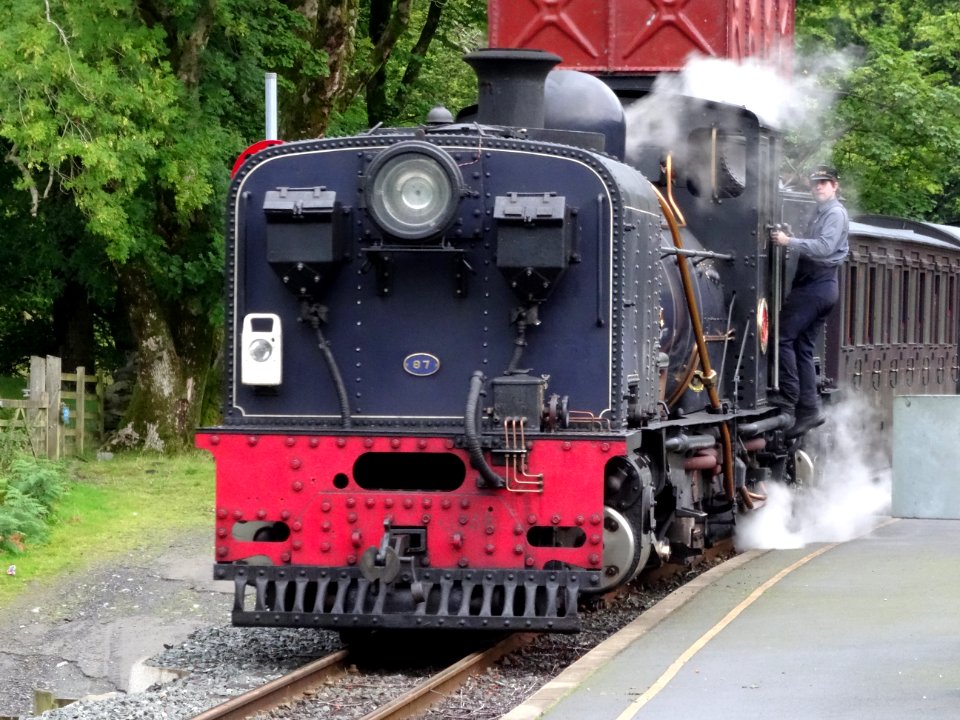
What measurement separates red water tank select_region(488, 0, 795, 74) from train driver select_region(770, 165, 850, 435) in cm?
145

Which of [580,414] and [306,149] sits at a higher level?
[306,149]

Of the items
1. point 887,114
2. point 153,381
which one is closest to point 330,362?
point 153,381

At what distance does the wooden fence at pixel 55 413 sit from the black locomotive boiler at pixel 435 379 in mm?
9742

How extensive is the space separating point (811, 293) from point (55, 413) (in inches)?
382

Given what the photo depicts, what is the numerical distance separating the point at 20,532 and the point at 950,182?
2358 centimetres

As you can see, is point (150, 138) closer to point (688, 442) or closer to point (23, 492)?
point (23, 492)

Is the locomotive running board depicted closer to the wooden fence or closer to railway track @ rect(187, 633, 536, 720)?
railway track @ rect(187, 633, 536, 720)

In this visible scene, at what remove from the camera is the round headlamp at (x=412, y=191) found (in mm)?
8148

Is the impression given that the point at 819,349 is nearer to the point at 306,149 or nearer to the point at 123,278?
the point at 306,149

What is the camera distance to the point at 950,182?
1283 inches

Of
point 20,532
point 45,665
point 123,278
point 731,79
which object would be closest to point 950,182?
point 123,278

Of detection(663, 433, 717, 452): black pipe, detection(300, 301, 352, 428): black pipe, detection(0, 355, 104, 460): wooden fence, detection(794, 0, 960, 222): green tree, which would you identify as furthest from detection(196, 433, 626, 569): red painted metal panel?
detection(794, 0, 960, 222): green tree

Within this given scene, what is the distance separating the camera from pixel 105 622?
11.7m

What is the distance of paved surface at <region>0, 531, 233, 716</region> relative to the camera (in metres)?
10.4
